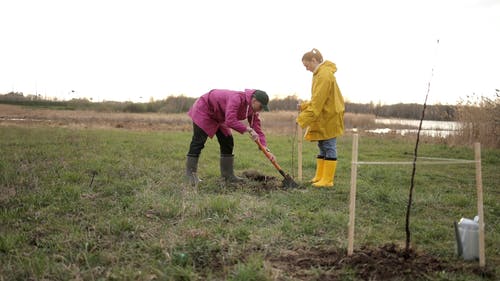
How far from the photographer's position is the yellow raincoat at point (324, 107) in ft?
19.4

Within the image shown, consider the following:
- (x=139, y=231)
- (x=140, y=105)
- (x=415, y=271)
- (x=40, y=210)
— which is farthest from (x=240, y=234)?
(x=140, y=105)

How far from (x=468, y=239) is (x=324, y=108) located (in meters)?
3.05

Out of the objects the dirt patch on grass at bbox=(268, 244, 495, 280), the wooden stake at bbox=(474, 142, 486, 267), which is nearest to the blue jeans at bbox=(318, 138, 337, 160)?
the dirt patch on grass at bbox=(268, 244, 495, 280)

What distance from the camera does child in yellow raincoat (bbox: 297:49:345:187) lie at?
233 inches

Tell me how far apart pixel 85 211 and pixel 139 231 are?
1053mm

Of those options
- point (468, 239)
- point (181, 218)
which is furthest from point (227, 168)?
point (468, 239)

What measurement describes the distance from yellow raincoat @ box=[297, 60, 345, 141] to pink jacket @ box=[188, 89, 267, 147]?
2.79 ft

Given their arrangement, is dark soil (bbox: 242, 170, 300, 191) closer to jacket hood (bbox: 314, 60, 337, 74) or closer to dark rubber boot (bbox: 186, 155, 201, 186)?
dark rubber boot (bbox: 186, 155, 201, 186)

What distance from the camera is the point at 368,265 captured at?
317 cm

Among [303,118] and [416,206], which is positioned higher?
[303,118]

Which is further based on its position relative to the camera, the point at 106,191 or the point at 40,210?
the point at 106,191

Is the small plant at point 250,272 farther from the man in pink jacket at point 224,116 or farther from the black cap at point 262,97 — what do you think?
the black cap at point 262,97

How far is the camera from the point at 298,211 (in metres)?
4.73

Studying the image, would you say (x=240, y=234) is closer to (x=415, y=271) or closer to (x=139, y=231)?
(x=139, y=231)
